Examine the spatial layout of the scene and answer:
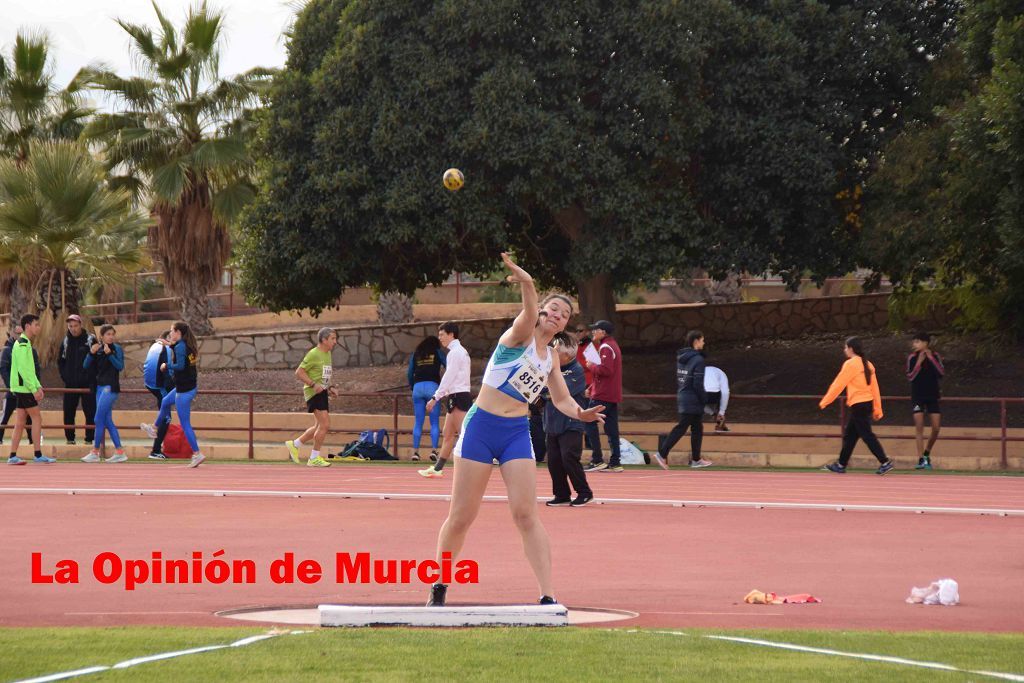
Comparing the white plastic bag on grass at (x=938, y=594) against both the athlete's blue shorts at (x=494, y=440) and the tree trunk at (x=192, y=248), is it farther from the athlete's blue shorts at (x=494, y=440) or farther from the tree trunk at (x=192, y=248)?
the tree trunk at (x=192, y=248)

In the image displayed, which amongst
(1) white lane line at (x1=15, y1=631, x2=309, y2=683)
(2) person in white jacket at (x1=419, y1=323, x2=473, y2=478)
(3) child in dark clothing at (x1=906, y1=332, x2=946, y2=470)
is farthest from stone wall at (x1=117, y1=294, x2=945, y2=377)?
(1) white lane line at (x1=15, y1=631, x2=309, y2=683)

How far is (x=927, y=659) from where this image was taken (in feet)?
21.3

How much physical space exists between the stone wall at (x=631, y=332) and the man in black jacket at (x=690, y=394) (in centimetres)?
1340

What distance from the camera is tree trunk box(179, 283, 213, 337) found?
33.4 m

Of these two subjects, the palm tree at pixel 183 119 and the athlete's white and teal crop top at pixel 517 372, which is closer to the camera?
the athlete's white and teal crop top at pixel 517 372

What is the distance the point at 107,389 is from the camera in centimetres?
2014

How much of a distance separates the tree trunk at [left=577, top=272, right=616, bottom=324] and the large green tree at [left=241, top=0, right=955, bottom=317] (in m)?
1.60

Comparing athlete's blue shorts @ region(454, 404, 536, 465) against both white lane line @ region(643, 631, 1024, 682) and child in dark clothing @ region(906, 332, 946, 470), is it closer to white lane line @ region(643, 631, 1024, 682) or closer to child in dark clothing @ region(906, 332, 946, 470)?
white lane line @ region(643, 631, 1024, 682)

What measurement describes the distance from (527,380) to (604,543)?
386cm

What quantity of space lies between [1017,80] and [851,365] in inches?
205

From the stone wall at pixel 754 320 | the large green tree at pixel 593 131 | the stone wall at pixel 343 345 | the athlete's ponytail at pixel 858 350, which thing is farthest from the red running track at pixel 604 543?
the stone wall at pixel 754 320

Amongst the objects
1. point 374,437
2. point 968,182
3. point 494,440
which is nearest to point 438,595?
point 494,440

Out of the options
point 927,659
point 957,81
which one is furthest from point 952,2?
point 927,659

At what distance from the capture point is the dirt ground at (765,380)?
2614 cm
